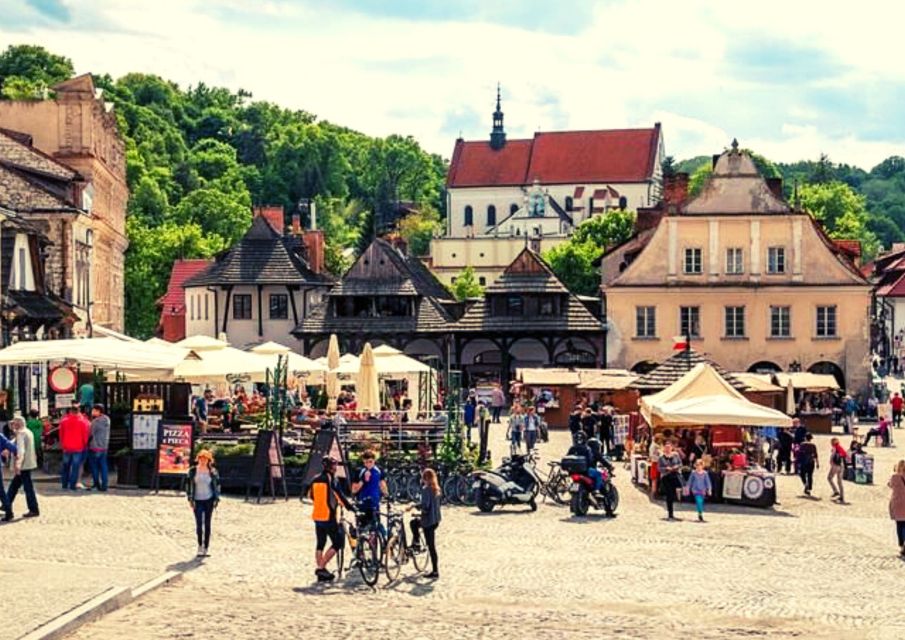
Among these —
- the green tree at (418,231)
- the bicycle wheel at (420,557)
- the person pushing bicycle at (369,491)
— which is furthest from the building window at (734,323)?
the green tree at (418,231)

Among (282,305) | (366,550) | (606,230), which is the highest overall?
(606,230)

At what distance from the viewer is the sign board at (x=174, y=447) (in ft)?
96.6

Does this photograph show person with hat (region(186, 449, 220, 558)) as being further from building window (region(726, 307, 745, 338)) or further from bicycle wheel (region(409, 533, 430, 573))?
building window (region(726, 307, 745, 338))

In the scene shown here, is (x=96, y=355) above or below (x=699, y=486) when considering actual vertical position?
above

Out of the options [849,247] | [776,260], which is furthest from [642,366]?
[849,247]

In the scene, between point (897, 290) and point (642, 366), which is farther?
point (897, 290)

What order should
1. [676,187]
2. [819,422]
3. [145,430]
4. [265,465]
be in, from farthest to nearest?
[676,187] < [819,422] < [145,430] < [265,465]

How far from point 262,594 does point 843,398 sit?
42.0m

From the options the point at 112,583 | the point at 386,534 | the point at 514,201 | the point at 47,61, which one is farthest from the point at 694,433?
the point at 514,201

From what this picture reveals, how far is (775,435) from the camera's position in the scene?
137ft

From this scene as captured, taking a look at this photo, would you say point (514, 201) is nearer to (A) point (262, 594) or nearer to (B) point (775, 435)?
(B) point (775, 435)

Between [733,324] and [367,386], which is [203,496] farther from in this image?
[733,324]

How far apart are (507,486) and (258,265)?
47.3 metres

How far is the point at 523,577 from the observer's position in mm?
21234
